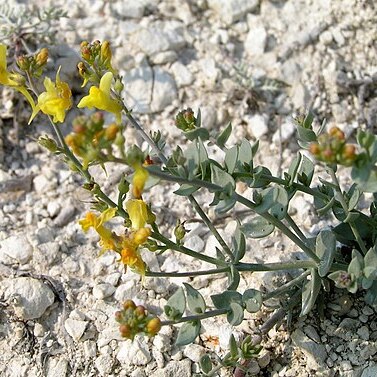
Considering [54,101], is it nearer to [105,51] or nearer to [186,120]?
[105,51]

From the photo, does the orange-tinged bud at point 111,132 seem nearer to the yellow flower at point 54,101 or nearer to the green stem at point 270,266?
the yellow flower at point 54,101

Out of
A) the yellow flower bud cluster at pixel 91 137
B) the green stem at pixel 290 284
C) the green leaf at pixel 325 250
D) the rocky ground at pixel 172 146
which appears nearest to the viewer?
the yellow flower bud cluster at pixel 91 137

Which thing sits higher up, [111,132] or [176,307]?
[111,132]

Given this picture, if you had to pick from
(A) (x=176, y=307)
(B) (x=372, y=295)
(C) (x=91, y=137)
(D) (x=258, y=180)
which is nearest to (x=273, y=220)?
(D) (x=258, y=180)

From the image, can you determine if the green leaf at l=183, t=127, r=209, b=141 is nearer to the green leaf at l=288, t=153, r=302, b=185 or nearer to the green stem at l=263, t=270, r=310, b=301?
the green leaf at l=288, t=153, r=302, b=185

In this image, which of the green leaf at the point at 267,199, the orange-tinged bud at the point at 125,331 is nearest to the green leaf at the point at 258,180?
the green leaf at the point at 267,199

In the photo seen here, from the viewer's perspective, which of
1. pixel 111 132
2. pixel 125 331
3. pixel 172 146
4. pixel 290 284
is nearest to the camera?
pixel 111 132
